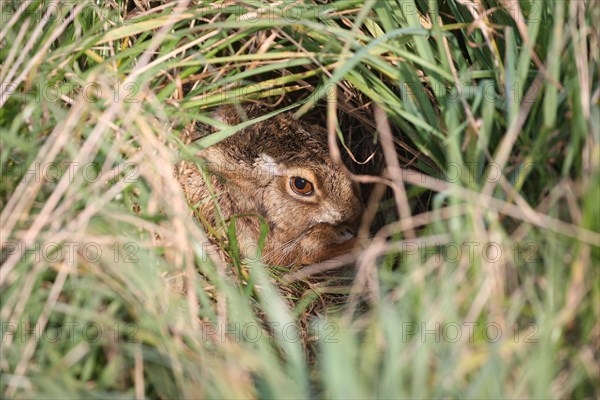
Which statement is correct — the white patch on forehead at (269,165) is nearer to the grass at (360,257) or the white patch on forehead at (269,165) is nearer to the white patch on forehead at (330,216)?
the white patch on forehead at (330,216)

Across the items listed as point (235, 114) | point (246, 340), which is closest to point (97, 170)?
point (246, 340)

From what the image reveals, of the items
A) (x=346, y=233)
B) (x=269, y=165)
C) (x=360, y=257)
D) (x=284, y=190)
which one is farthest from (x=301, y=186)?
(x=360, y=257)

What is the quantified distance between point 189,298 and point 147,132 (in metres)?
0.71

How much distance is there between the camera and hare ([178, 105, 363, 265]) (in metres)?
4.38

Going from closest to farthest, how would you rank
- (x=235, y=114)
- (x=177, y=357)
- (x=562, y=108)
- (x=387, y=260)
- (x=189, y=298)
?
(x=177, y=357), (x=189, y=298), (x=562, y=108), (x=387, y=260), (x=235, y=114)

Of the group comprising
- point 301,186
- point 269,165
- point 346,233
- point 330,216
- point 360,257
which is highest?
point 269,165

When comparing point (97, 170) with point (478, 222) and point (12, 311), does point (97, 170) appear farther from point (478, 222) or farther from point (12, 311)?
point (478, 222)

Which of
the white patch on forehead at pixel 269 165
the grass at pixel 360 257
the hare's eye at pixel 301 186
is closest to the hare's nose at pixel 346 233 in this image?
the hare's eye at pixel 301 186

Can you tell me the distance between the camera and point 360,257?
113 inches

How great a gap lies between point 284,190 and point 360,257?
1665 mm

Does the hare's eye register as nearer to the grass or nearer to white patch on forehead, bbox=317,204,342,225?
white patch on forehead, bbox=317,204,342,225

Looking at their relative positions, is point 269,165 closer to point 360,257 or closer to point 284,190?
point 284,190

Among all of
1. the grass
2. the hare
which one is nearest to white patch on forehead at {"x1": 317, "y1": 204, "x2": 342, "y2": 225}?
the hare

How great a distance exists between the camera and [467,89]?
306 cm
